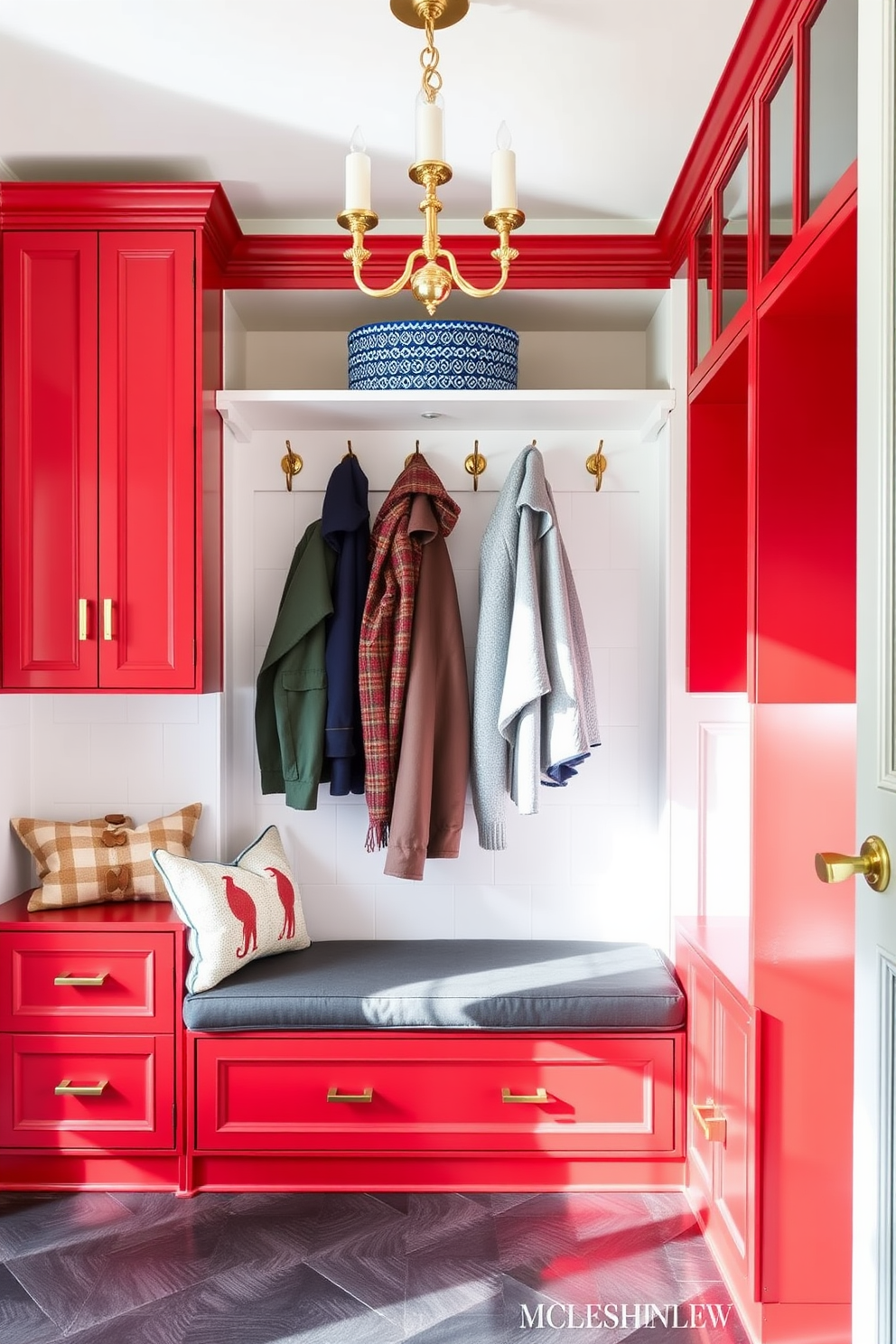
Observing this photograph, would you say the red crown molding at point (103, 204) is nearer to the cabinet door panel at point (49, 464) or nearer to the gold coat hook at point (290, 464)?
the cabinet door panel at point (49, 464)

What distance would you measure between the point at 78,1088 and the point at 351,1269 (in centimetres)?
84

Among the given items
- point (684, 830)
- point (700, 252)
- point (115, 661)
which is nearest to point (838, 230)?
point (700, 252)

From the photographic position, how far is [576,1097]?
2562mm

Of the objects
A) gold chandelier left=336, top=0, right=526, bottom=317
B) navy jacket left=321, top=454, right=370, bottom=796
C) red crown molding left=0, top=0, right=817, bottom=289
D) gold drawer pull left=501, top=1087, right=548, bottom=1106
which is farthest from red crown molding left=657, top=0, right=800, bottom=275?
gold drawer pull left=501, top=1087, right=548, bottom=1106

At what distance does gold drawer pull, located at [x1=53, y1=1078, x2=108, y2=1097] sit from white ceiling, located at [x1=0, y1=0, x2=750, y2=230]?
2.30 m

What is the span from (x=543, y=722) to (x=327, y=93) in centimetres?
157

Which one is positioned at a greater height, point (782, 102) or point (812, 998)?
point (782, 102)

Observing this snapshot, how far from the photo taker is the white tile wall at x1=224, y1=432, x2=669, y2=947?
3.02m

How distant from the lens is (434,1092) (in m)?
2.56

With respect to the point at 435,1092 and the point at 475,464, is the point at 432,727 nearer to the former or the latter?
the point at 475,464

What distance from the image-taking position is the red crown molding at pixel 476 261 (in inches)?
109

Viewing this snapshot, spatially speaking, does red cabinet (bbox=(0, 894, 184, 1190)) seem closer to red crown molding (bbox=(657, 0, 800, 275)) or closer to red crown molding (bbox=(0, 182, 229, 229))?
red crown molding (bbox=(0, 182, 229, 229))

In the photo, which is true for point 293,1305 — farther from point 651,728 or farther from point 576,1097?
point 651,728

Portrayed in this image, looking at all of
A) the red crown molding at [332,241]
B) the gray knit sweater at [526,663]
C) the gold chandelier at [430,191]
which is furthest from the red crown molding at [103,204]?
the gold chandelier at [430,191]
